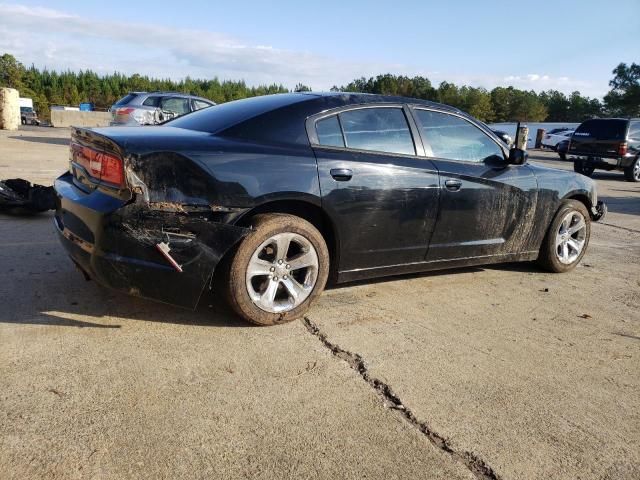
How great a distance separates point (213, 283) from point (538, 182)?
3103 millimetres

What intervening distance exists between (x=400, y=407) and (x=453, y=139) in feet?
8.34

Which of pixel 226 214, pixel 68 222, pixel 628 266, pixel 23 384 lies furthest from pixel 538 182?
pixel 23 384

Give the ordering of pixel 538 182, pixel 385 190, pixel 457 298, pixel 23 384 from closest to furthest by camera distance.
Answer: pixel 23 384 < pixel 385 190 < pixel 457 298 < pixel 538 182

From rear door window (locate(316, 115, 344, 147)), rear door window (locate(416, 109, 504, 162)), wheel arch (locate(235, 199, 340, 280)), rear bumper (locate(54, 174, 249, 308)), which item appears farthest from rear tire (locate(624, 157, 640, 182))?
rear bumper (locate(54, 174, 249, 308))

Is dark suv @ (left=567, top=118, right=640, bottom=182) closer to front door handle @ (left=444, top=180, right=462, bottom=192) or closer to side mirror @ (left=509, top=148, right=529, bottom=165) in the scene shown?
side mirror @ (left=509, top=148, right=529, bottom=165)

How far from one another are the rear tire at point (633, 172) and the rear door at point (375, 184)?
562 inches

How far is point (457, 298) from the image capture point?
Result: 4199 millimetres

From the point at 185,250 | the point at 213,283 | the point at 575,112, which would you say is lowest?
the point at 213,283

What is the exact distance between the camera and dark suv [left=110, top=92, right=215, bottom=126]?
14203 mm

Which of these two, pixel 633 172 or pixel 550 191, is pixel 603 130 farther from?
pixel 550 191

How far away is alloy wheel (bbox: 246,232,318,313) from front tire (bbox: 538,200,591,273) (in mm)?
2664

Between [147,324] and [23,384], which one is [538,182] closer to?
[147,324]

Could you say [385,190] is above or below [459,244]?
above

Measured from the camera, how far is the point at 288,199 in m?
3.37
